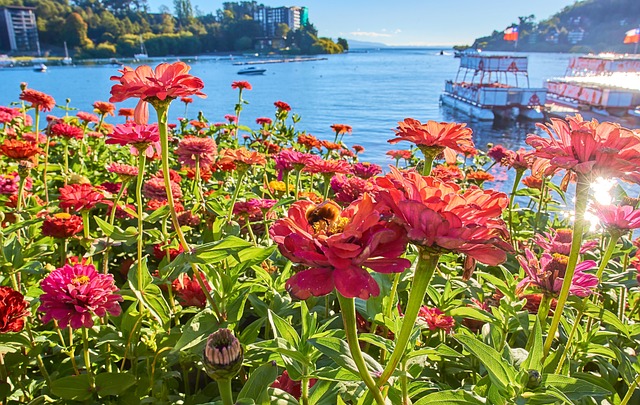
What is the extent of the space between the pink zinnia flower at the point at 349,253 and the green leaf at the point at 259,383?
1.06 ft

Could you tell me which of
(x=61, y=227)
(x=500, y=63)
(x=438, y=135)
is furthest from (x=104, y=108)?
(x=500, y=63)

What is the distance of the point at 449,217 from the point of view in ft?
1.78

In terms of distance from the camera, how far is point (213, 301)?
1.07 metres

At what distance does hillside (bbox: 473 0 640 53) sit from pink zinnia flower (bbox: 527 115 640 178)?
95.6m

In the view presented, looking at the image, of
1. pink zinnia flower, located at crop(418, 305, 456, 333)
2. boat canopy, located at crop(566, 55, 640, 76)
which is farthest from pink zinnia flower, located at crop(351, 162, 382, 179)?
Result: boat canopy, located at crop(566, 55, 640, 76)

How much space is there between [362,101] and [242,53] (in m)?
59.9

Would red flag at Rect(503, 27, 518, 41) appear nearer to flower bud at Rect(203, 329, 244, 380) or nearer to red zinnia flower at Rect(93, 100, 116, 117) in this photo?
red zinnia flower at Rect(93, 100, 116, 117)

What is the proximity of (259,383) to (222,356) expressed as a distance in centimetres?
16

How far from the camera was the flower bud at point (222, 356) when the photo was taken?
0.68 m

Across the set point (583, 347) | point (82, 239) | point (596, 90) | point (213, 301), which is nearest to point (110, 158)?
point (82, 239)

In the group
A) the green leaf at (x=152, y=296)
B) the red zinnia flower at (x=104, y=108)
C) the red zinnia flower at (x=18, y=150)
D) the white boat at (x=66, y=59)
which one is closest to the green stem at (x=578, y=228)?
the green leaf at (x=152, y=296)

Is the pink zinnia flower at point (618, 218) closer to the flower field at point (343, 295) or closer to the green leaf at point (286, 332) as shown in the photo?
the flower field at point (343, 295)

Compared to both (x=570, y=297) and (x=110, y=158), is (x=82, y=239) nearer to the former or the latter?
(x=570, y=297)

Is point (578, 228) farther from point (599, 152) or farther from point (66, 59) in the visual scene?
point (66, 59)
